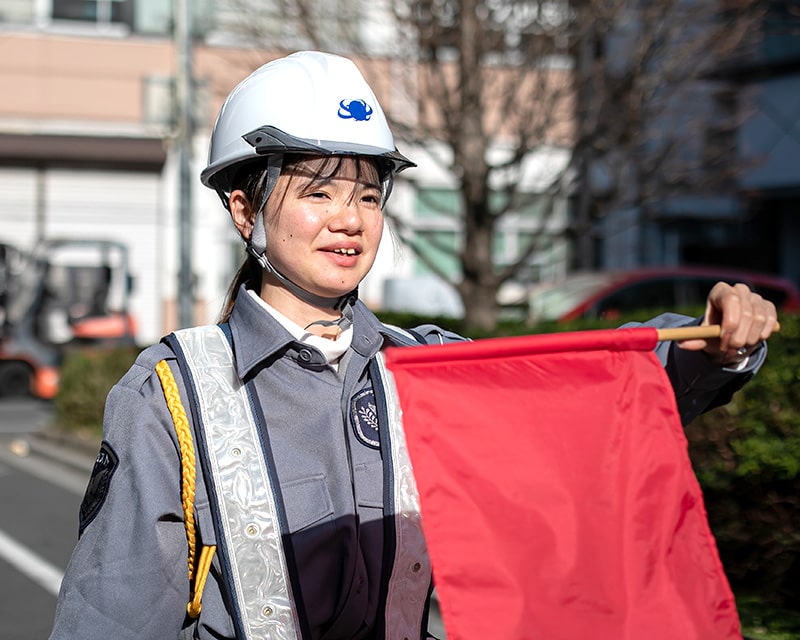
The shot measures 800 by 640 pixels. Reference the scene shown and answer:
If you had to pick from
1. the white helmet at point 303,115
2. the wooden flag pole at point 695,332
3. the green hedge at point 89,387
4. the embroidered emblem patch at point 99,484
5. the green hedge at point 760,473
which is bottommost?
the green hedge at point 89,387

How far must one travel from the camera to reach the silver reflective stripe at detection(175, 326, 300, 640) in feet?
5.97

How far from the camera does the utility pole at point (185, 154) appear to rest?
44.1ft

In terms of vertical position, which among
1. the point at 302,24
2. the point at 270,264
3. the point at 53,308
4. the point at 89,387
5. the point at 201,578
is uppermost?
the point at 302,24

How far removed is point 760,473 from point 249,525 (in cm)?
370

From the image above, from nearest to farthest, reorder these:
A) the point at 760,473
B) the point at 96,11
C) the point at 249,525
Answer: the point at 249,525 → the point at 760,473 → the point at 96,11

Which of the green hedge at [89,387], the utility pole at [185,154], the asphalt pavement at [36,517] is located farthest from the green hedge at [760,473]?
the utility pole at [185,154]

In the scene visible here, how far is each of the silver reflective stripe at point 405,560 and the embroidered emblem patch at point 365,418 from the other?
0.03 m

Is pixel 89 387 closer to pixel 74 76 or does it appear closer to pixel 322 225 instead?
pixel 322 225

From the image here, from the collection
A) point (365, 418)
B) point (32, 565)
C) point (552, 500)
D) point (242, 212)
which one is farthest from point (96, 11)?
point (552, 500)

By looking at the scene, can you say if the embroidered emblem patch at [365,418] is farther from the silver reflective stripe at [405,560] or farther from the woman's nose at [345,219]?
the woman's nose at [345,219]

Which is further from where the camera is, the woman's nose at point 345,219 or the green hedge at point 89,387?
the green hedge at point 89,387

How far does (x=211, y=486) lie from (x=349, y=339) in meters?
0.39

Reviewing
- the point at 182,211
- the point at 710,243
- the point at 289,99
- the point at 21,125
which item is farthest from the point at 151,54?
the point at 289,99

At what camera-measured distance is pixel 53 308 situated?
18.6 m
